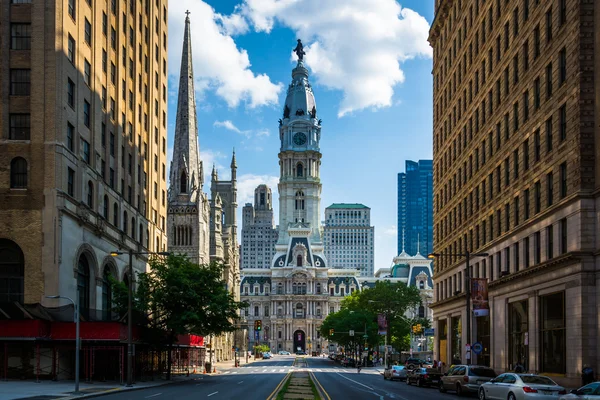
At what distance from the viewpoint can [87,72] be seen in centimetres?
5559

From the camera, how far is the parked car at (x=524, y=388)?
30.5m

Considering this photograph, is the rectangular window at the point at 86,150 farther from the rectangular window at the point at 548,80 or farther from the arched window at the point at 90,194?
the rectangular window at the point at 548,80

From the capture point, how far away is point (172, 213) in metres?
120

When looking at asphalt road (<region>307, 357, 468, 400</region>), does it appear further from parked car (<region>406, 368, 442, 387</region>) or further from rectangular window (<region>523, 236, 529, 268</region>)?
rectangular window (<region>523, 236, 529, 268</region>)

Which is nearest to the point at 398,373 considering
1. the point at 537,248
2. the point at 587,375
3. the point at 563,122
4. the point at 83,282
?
the point at 537,248

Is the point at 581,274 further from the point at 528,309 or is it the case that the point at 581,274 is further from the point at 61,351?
the point at 61,351

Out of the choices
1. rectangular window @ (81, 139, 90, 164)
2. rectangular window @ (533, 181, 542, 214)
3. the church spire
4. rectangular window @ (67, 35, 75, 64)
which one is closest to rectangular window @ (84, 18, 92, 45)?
rectangular window @ (67, 35, 75, 64)

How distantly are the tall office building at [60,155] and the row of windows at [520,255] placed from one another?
88.6 ft

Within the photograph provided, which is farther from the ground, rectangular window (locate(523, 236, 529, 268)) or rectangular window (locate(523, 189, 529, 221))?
rectangular window (locate(523, 189, 529, 221))

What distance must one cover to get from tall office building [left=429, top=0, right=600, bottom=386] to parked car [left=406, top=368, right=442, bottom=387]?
17.4 ft

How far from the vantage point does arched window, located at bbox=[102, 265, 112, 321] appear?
5892cm

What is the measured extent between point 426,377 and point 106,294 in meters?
25.1

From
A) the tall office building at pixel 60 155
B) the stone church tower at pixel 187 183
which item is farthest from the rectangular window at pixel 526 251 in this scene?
the stone church tower at pixel 187 183

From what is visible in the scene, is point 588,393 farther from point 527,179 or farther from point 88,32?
point 88,32
